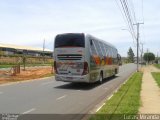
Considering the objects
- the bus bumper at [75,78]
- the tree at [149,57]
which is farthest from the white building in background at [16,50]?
the bus bumper at [75,78]

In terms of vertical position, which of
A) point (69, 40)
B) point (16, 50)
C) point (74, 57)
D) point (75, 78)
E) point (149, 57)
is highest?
point (16, 50)

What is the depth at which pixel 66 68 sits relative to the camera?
21.5 meters

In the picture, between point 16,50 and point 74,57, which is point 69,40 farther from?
point 16,50

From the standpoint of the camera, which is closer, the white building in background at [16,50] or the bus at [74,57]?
the bus at [74,57]

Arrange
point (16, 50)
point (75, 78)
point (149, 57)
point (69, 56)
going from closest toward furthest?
point (75, 78), point (69, 56), point (16, 50), point (149, 57)

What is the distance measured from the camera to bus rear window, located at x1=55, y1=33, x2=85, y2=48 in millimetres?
21219

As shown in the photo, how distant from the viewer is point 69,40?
21.5 meters

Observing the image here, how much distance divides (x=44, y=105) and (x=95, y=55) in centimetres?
994

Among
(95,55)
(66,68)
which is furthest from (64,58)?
(95,55)

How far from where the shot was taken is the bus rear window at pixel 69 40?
835 inches

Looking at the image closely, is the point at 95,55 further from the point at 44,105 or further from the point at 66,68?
the point at 44,105

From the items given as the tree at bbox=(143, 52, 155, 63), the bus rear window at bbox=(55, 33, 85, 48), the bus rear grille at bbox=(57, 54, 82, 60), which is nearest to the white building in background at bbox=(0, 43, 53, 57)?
the tree at bbox=(143, 52, 155, 63)

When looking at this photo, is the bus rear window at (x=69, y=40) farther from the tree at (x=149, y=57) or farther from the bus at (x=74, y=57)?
the tree at (x=149, y=57)

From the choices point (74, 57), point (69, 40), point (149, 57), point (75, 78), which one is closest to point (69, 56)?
point (74, 57)
